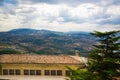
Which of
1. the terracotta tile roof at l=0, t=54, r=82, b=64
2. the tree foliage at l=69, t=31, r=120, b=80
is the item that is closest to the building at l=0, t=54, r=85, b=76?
the terracotta tile roof at l=0, t=54, r=82, b=64

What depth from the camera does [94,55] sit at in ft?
66.5

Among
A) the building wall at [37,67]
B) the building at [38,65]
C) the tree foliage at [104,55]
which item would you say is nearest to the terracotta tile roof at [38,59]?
the building at [38,65]

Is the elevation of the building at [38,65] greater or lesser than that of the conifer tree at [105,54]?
lesser

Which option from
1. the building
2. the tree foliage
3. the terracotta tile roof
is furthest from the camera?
the terracotta tile roof

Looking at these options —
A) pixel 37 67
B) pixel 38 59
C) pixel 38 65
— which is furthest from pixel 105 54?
pixel 38 59

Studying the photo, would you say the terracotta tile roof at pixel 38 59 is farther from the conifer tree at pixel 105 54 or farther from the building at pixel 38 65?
the conifer tree at pixel 105 54

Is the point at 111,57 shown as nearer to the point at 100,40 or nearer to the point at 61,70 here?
the point at 100,40

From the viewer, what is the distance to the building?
61312 millimetres

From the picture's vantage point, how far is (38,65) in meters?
62.1

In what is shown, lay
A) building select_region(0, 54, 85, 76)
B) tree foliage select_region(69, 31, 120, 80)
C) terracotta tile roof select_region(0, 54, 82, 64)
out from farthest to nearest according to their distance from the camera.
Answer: terracotta tile roof select_region(0, 54, 82, 64), building select_region(0, 54, 85, 76), tree foliage select_region(69, 31, 120, 80)

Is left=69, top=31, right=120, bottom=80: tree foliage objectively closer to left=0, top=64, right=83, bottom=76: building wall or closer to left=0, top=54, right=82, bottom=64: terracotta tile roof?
left=0, top=54, right=82, bottom=64: terracotta tile roof

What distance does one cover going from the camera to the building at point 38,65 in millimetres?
61312

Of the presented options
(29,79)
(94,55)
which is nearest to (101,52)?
(94,55)

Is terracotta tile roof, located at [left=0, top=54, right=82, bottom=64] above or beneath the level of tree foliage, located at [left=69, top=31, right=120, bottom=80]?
beneath
